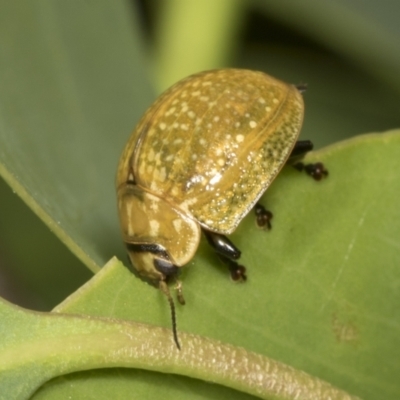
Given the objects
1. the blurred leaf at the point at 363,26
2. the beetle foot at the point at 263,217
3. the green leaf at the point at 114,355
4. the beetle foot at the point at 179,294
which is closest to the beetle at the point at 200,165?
the beetle foot at the point at 263,217

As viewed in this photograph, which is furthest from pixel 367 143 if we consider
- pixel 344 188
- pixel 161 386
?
pixel 161 386

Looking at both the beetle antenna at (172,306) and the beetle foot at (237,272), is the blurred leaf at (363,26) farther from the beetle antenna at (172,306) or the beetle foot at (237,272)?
the beetle antenna at (172,306)

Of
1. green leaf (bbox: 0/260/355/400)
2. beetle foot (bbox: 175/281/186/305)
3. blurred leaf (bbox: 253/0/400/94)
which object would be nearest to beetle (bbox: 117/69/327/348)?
beetle foot (bbox: 175/281/186/305)

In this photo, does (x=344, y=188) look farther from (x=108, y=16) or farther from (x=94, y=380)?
(x=108, y=16)

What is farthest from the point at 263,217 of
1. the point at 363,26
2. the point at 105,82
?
the point at 363,26

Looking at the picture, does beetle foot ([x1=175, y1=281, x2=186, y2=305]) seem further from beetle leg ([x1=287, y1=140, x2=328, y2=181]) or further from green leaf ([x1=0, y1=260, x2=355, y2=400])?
beetle leg ([x1=287, y1=140, x2=328, y2=181])

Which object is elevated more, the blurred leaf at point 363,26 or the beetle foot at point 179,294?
the blurred leaf at point 363,26
